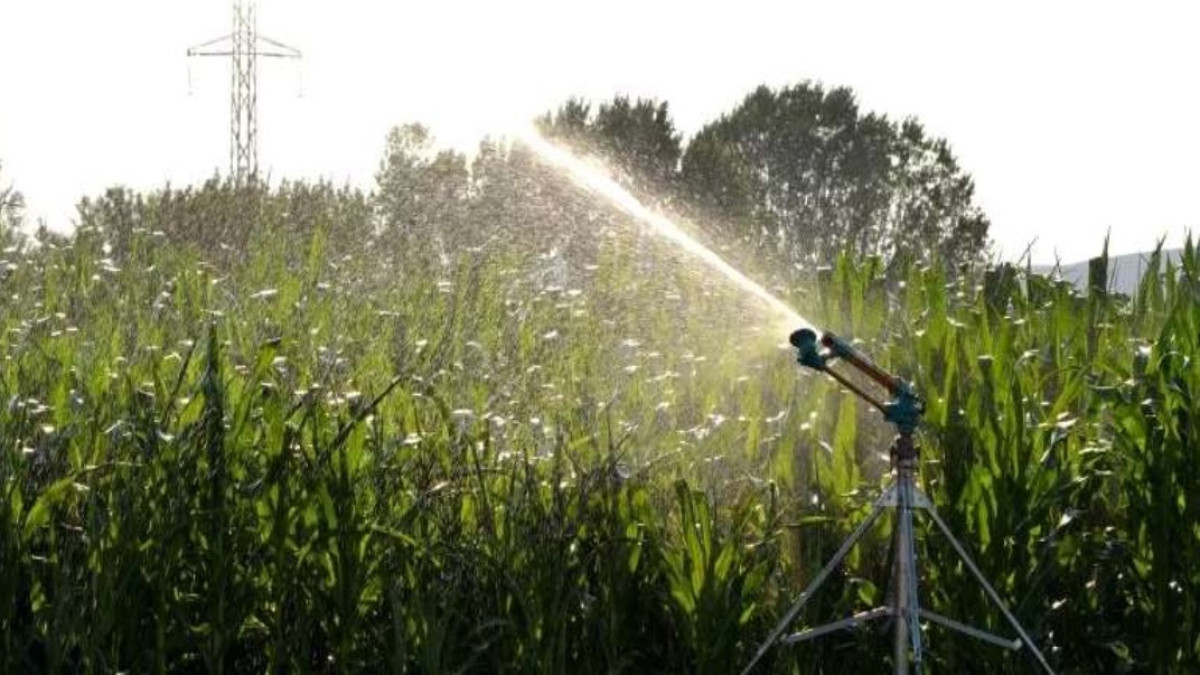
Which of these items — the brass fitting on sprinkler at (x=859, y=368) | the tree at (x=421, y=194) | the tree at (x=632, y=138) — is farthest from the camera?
the tree at (x=632, y=138)

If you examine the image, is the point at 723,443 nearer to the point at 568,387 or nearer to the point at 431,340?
the point at 568,387

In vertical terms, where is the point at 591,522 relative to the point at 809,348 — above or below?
below

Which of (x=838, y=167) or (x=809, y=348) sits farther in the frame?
(x=838, y=167)

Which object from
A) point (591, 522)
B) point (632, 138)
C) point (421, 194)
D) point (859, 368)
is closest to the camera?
point (859, 368)

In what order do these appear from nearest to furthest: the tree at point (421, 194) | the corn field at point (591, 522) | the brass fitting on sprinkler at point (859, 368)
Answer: the brass fitting on sprinkler at point (859, 368) → the corn field at point (591, 522) → the tree at point (421, 194)

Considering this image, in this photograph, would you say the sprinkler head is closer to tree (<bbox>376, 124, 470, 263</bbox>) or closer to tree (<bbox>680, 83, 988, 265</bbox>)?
tree (<bbox>376, 124, 470, 263</bbox>)

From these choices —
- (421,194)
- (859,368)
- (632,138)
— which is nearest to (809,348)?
(859,368)

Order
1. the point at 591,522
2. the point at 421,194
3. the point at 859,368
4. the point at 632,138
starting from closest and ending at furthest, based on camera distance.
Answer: the point at 859,368 < the point at 591,522 < the point at 421,194 < the point at 632,138

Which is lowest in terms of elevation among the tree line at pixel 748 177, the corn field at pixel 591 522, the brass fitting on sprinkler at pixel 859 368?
the corn field at pixel 591 522

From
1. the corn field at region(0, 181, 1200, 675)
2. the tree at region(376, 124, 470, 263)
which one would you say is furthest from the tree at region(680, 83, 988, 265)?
the corn field at region(0, 181, 1200, 675)

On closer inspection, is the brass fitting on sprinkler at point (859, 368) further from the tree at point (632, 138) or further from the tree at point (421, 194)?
the tree at point (632, 138)

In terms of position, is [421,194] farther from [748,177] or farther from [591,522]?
[748,177]

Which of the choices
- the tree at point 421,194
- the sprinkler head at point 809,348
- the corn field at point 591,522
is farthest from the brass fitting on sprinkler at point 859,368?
the tree at point 421,194

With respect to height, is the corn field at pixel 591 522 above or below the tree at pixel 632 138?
below
